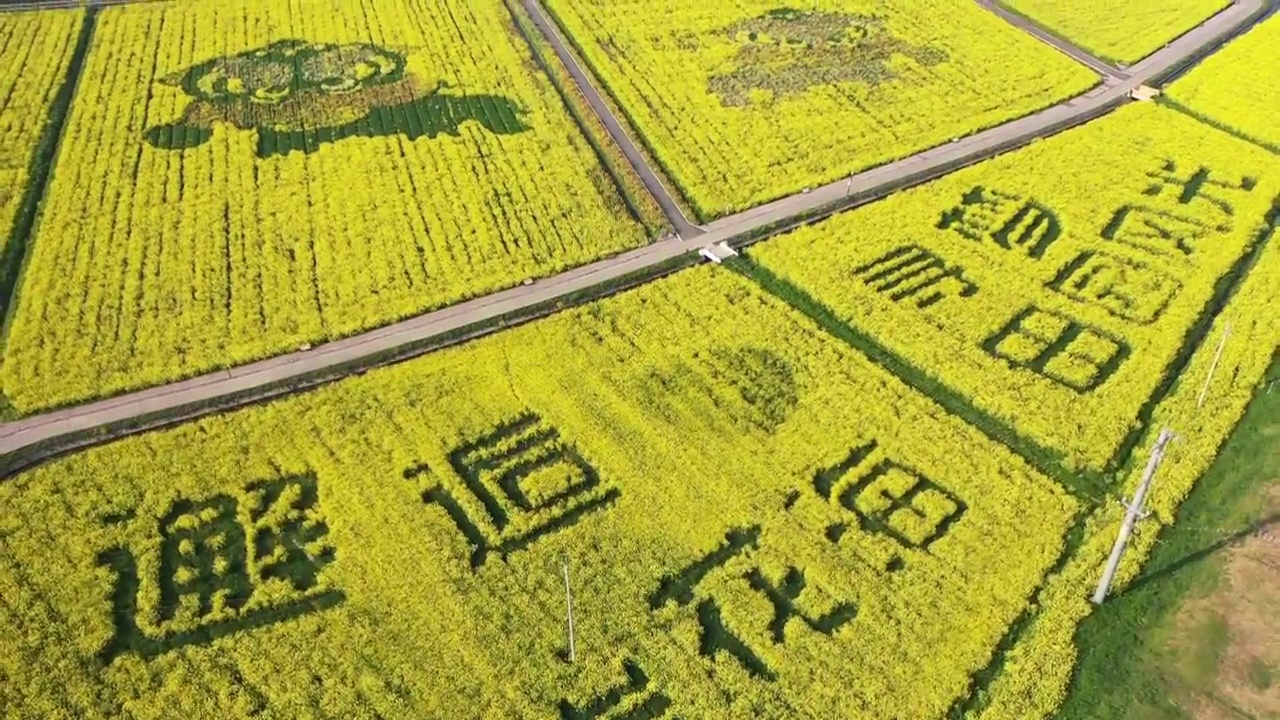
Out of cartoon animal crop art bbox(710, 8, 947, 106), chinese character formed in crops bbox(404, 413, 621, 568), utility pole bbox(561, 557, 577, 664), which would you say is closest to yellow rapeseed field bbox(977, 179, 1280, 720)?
utility pole bbox(561, 557, 577, 664)

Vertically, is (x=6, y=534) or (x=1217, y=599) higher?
(x=1217, y=599)

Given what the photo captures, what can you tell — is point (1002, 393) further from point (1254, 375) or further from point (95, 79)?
point (95, 79)

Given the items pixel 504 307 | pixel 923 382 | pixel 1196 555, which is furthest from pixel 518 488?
pixel 1196 555

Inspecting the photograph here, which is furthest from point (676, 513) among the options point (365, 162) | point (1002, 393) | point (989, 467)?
point (365, 162)

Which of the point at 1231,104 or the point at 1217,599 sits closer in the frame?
the point at 1217,599

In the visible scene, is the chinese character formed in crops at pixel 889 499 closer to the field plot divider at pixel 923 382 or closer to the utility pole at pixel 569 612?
the field plot divider at pixel 923 382

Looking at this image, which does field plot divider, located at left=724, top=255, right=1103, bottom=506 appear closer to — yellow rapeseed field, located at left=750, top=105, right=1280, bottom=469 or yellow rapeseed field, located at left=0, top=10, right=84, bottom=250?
yellow rapeseed field, located at left=750, top=105, right=1280, bottom=469
